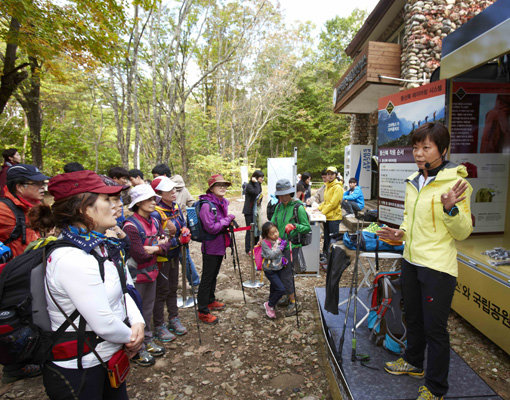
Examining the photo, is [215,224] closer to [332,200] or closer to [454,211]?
[454,211]

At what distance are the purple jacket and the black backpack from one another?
85.5 inches

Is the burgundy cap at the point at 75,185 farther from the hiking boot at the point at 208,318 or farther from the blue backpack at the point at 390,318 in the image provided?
the hiking boot at the point at 208,318

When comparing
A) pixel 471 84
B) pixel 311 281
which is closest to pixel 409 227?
pixel 471 84

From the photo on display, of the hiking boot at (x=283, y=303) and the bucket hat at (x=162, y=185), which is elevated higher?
the bucket hat at (x=162, y=185)

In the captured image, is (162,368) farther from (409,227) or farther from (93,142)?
(93,142)

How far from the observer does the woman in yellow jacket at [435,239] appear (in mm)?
2174

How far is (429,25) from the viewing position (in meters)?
7.36

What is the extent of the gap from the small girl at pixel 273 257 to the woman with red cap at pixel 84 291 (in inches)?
102

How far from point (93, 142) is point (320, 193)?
19951 millimetres

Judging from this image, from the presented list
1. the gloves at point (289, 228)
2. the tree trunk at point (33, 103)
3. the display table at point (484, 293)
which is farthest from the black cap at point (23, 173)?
the tree trunk at point (33, 103)

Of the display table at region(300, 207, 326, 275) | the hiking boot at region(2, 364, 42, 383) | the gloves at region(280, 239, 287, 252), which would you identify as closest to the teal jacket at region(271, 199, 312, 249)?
the gloves at region(280, 239, 287, 252)

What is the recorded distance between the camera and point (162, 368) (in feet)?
11.0

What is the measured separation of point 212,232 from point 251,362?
1674mm

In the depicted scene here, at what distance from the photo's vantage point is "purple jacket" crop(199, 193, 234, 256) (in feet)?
12.9
